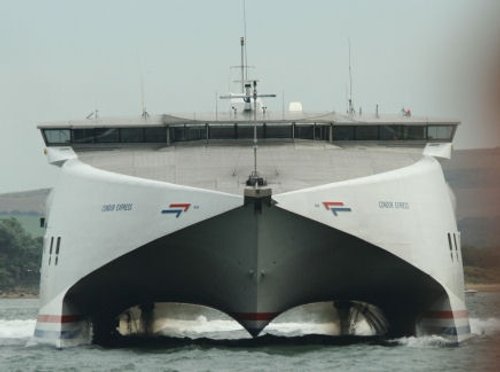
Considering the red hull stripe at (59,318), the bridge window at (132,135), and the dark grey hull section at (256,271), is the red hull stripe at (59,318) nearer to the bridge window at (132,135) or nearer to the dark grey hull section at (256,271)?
the dark grey hull section at (256,271)

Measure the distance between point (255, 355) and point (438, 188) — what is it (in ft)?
29.2

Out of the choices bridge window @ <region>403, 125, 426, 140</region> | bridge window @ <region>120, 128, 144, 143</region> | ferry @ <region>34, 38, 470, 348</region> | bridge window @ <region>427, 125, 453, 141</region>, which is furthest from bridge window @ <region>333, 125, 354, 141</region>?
bridge window @ <region>120, 128, 144, 143</region>

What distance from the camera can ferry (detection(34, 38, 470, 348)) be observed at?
4884 cm

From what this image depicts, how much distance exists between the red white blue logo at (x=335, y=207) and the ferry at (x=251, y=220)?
0.04 m

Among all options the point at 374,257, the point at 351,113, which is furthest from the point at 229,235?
the point at 351,113

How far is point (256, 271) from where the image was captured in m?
49.2

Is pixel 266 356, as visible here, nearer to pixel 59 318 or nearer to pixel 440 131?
pixel 59 318

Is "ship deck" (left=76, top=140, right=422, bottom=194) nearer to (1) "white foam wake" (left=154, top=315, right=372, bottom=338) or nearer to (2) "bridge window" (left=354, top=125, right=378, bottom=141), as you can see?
(2) "bridge window" (left=354, top=125, right=378, bottom=141)

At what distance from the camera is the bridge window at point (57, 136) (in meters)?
57.2

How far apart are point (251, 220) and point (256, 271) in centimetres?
170

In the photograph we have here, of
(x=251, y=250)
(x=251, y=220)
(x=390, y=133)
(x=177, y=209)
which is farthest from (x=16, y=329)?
(x=251, y=220)

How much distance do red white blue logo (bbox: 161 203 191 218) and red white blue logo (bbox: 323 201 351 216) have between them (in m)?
3.82

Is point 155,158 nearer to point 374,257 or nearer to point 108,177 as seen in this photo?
point 108,177

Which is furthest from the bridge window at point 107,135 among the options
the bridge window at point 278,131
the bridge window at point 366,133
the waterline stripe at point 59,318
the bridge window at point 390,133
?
the bridge window at point 390,133
